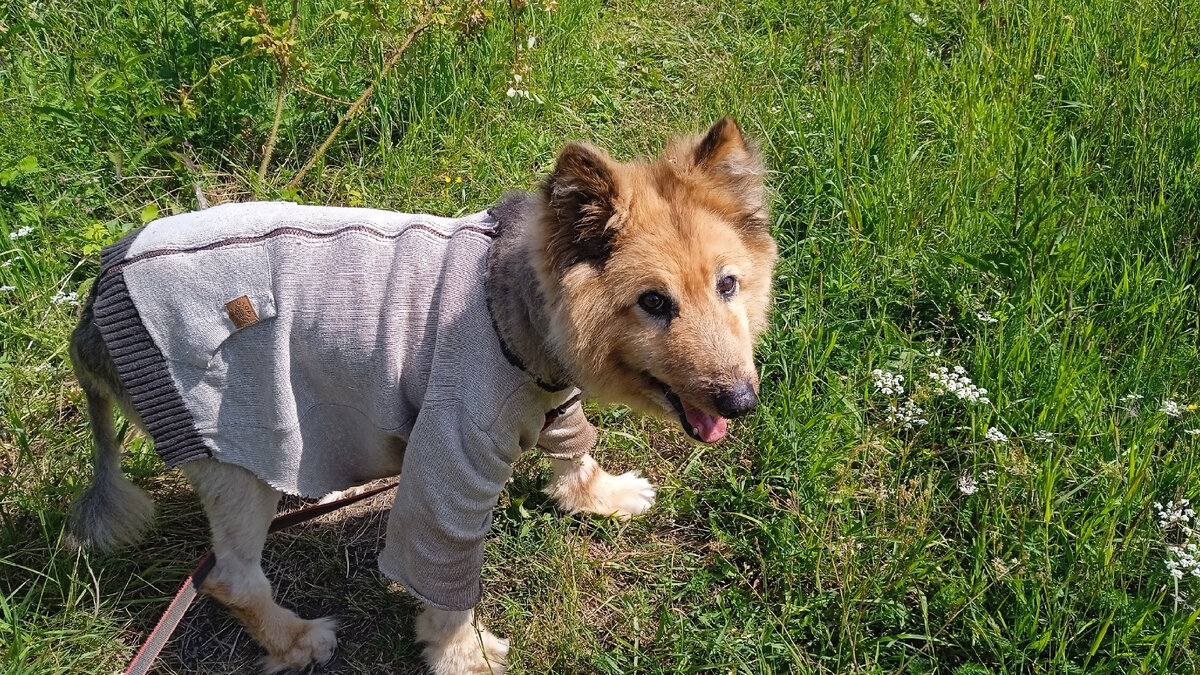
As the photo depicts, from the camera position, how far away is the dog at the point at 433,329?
224 cm

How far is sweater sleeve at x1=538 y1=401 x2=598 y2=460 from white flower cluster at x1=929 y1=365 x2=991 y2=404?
1.20 meters

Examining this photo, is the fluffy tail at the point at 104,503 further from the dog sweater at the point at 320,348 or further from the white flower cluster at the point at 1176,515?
the white flower cluster at the point at 1176,515

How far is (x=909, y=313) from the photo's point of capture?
348 centimetres

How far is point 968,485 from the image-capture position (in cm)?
279

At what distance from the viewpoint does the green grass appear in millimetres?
2629

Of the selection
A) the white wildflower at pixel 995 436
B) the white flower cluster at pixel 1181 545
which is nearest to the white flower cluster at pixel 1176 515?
the white flower cluster at pixel 1181 545

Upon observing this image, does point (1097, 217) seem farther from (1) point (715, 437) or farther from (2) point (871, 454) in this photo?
(1) point (715, 437)

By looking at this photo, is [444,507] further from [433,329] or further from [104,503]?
[104,503]

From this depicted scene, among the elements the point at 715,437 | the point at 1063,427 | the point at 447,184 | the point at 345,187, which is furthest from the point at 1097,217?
the point at 345,187

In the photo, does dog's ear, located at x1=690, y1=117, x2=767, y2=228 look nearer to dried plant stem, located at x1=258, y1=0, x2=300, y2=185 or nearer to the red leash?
the red leash

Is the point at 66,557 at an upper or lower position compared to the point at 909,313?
lower

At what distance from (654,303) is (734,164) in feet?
1.60

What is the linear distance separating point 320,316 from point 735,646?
157 cm

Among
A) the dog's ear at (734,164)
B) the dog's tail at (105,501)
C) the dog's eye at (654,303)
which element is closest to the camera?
the dog's eye at (654,303)
